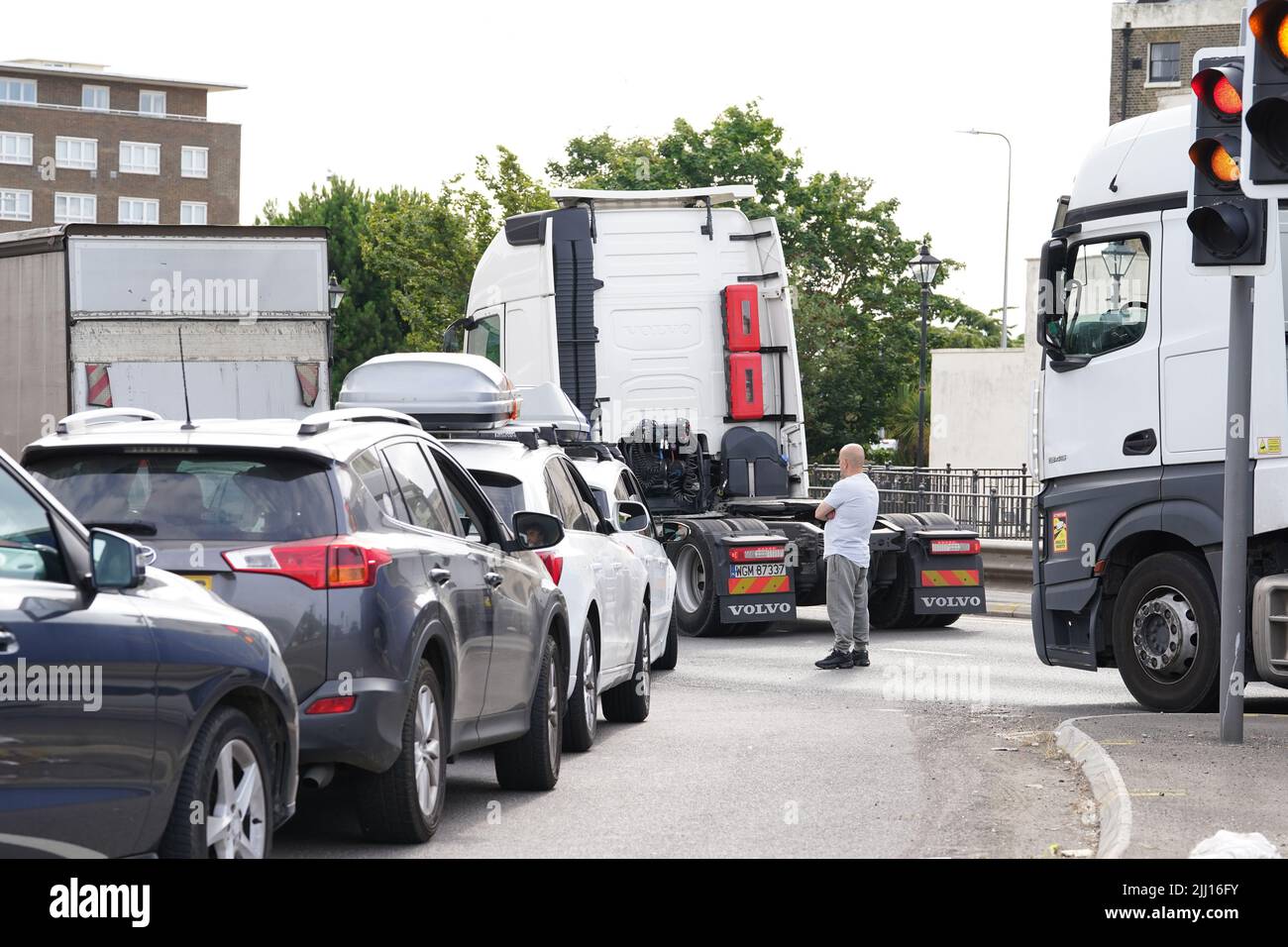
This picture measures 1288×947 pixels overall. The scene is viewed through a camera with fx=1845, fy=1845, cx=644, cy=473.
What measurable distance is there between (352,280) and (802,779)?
60615mm

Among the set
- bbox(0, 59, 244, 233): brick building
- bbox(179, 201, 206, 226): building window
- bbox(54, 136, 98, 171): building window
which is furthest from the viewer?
bbox(179, 201, 206, 226): building window

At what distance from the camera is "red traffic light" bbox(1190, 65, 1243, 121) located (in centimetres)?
859

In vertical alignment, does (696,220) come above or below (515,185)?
below

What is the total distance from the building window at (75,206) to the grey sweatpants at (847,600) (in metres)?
80.2

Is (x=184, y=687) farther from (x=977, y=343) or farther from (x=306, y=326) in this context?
(x=977, y=343)

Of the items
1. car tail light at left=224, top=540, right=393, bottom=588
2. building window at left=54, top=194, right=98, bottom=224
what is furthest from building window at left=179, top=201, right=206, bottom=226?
car tail light at left=224, top=540, right=393, bottom=588

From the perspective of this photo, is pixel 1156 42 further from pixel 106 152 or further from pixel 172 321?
pixel 106 152

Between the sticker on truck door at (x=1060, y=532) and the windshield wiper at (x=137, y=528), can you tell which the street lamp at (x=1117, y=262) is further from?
the windshield wiper at (x=137, y=528)

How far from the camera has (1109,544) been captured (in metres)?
11.3

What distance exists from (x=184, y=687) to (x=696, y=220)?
557 inches

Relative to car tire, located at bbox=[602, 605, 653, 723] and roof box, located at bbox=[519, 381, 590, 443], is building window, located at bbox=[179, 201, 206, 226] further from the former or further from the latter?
car tire, located at bbox=[602, 605, 653, 723]

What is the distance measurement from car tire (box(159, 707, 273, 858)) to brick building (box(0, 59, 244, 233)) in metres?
85.9

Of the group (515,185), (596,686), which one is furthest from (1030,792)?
(515,185)
